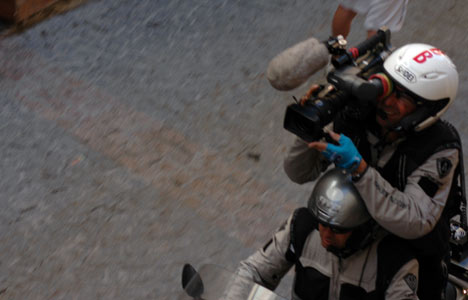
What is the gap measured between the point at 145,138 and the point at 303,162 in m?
2.51

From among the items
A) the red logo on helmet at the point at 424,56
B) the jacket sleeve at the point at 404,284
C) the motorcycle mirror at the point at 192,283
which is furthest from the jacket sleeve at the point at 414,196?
the motorcycle mirror at the point at 192,283

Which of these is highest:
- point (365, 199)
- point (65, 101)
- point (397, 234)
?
point (365, 199)

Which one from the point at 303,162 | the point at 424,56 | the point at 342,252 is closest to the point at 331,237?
the point at 342,252

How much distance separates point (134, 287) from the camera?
468cm

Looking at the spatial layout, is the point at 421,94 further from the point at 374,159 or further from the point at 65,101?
the point at 65,101

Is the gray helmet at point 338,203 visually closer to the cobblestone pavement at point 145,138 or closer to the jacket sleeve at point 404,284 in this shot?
the jacket sleeve at point 404,284

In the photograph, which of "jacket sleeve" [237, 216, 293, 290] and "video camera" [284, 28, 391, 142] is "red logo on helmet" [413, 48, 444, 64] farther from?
"jacket sleeve" [237, 216, 293, 290]

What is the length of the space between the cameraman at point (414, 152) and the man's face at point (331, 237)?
15cm

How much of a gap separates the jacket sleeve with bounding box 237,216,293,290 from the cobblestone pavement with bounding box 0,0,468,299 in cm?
131

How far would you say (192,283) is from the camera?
2.99m

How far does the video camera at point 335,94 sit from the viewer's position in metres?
3.06

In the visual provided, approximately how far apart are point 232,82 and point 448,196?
10.9ft

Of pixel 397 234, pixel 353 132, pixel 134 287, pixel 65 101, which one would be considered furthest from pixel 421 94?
pixel 65 101

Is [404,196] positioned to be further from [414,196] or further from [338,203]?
[338,203]
